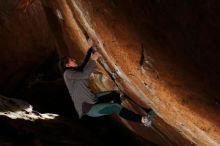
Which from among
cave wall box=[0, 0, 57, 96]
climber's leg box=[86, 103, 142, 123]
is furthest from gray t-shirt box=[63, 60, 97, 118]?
cave wall box=[0, 0, 57, 96]

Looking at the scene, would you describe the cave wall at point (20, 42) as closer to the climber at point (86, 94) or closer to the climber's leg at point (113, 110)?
the climber at point (86, 94)

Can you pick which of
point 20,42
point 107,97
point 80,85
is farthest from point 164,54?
point 20,42

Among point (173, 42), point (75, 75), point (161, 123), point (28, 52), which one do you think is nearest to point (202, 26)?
point (173, 42)

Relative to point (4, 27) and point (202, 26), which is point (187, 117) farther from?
point (4, 27)

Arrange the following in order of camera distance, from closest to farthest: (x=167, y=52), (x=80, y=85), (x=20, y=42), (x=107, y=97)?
1. (x=167, y=52)
2. (x=80, y=85)
3. (x=107, y=97)
4. (x=20, y=42)

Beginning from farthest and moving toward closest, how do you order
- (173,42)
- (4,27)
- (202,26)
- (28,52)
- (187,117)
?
(28,52) → (4,27) → (187,117) → (173,42) → (202,26)

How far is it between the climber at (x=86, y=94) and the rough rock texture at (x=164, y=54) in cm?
34

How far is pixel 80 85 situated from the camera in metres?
4.81

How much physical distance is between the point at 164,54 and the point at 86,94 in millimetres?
1816

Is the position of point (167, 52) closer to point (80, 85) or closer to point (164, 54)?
point (164, 54)

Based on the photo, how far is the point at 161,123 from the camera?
5.98m

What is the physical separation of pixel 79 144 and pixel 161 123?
9.25 ft

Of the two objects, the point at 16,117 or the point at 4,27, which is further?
the point at 4,27

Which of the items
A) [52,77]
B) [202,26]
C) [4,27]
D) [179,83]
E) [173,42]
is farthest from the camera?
[52,77]
